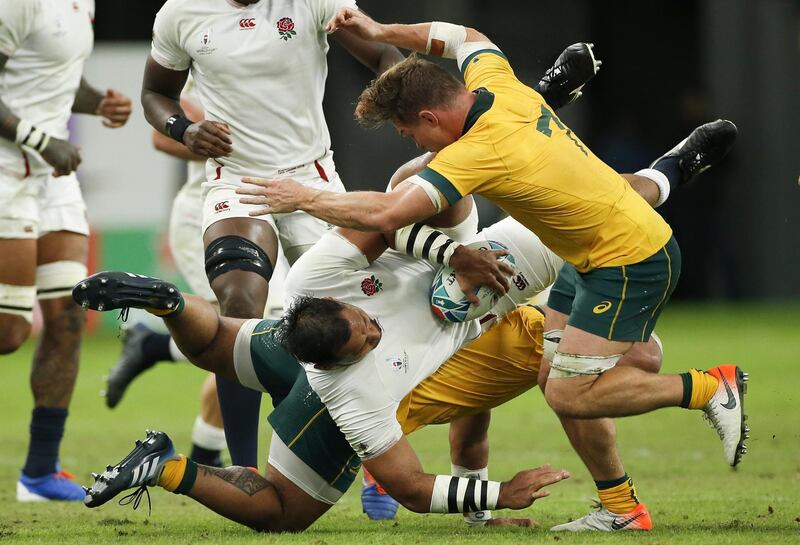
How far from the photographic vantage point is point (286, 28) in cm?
718

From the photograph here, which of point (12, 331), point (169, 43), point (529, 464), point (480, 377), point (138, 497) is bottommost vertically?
point (529, 464)

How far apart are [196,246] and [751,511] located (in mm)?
4070

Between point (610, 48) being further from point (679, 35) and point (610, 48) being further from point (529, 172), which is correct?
point (529, 172)

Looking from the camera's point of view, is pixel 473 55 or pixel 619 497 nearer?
pixel 619 497

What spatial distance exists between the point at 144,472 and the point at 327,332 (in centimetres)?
96

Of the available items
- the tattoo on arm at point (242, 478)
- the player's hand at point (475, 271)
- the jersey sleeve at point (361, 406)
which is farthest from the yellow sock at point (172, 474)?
the player's hand at point (475, 271)

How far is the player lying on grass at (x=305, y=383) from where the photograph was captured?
19.6 feet

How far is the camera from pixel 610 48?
2047cm

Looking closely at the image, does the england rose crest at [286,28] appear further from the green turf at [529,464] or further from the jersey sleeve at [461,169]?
the green turf at [529,464]

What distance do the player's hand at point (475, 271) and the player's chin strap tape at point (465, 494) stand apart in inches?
32.5

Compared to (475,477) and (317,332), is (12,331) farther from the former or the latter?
(475,477)

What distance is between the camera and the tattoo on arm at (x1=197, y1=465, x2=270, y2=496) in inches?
241

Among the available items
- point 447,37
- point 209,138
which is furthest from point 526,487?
point 209,138

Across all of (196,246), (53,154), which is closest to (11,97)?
(53,154)
